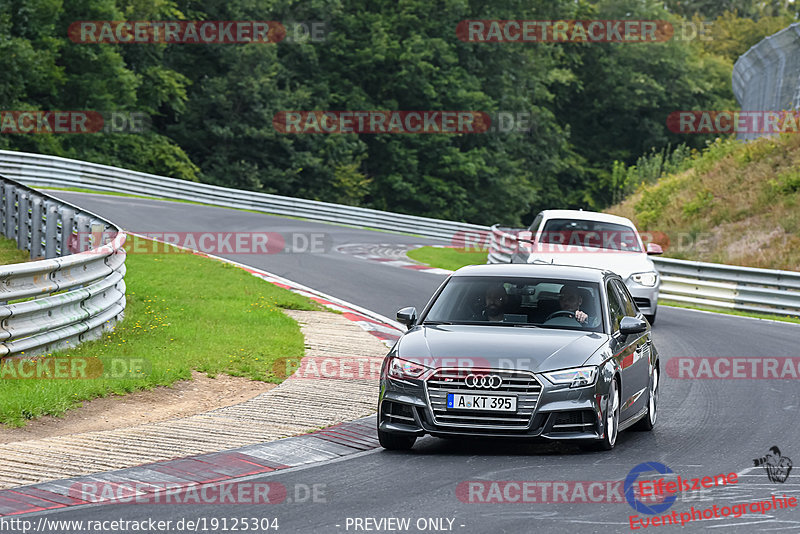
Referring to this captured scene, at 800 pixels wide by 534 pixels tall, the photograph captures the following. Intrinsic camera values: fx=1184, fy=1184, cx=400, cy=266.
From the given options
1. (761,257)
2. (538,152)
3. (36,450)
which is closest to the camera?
(36,450)

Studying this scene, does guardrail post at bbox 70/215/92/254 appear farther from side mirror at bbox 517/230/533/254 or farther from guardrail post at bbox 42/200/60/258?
side mirror at bbox 517/230/533/254

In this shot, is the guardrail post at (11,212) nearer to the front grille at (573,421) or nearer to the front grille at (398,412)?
the front grille at (398,412)

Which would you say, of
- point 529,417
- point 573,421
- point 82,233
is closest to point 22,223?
point 82,233

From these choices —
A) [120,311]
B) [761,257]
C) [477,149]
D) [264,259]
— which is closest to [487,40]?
[477,149]

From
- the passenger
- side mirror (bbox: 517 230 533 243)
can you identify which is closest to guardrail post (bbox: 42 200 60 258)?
side mirror (bbox: 517 230 533 243)

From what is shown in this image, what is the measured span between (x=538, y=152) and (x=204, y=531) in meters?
65.2

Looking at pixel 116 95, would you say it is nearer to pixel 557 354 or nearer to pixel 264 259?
pixel 264 259

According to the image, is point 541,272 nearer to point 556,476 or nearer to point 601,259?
point 556,476

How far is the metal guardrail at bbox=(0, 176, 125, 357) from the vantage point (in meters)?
10.7

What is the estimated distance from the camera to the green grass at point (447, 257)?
3052cm

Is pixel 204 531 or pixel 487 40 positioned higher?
pixel 487 40

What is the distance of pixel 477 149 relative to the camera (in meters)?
63.9

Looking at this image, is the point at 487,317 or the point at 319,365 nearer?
the point at 487,317

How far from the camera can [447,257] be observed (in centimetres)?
3322
